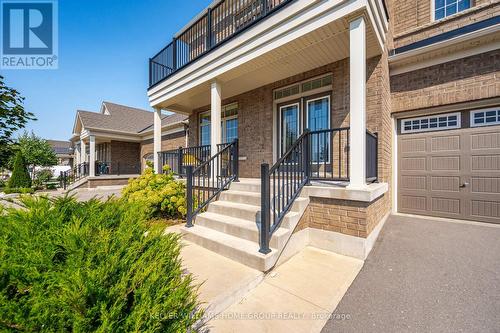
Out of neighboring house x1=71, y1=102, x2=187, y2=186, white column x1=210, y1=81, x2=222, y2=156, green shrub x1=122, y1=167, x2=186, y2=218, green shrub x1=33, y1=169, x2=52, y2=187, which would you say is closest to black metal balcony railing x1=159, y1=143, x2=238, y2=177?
green shrub x1=122, y1=167, x2=186, y2=218

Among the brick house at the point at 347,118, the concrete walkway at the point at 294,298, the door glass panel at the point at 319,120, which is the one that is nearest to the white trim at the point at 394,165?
the brick house at the point at 347,118

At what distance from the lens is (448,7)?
5.34 m

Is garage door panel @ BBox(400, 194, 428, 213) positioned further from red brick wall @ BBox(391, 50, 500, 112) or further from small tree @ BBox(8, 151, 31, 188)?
small tree @ BBox(8, 151, 31, 188)

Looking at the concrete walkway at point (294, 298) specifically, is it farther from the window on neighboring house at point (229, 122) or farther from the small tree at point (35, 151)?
the small tree at point (35, 151)

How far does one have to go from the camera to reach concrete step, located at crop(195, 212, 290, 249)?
10.4 ft

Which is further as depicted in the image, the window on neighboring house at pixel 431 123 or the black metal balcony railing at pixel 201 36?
the black metal balcony railing at pixel 201 36

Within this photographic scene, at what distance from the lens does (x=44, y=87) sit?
25.2ft

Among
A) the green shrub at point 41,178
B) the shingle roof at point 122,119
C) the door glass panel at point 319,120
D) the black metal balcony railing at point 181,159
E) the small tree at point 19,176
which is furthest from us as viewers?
the green shrub at point 41,178

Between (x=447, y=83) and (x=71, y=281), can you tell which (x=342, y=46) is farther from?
(x=71, y=281)

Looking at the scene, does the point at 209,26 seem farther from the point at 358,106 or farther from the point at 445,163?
the point at 445,163

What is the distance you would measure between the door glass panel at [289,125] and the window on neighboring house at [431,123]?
280cm

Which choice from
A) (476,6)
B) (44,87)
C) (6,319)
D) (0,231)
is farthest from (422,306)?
(44,87)

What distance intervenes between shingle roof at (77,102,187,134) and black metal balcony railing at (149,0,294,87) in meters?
4.29

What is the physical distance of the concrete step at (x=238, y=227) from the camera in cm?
316
